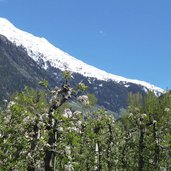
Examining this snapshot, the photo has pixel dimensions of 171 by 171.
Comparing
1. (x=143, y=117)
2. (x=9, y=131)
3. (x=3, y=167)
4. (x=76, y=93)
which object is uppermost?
(x=143, y=117)

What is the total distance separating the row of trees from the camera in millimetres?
30953

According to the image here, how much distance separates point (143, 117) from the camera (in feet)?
188

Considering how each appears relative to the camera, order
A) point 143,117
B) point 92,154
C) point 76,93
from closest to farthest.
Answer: point 76,93, point 143,117, point 92,154

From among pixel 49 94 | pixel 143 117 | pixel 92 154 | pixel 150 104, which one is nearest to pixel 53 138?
pixel 49 94

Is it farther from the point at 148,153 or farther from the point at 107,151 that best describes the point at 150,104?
the point at 107,151

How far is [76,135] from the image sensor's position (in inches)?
1248

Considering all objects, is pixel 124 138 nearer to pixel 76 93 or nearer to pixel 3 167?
pixel 3 167

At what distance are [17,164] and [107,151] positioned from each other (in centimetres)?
3607

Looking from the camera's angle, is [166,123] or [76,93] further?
[166,123]

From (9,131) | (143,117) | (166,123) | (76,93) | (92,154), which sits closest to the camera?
(76,93)

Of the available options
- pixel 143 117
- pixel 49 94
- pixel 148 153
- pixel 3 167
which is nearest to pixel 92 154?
pixel 148 153

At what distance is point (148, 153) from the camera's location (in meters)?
62.3

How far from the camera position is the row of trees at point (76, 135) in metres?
31.0

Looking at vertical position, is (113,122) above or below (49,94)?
above
